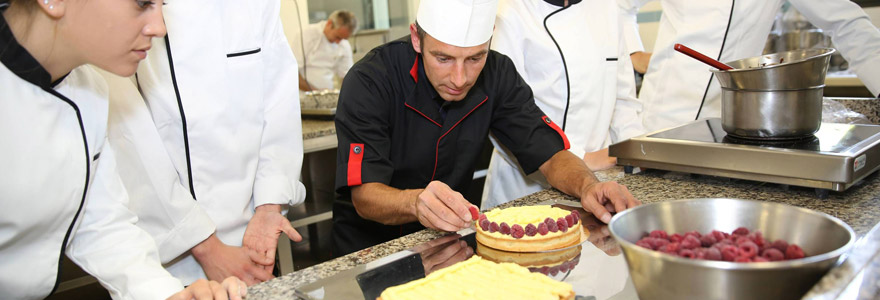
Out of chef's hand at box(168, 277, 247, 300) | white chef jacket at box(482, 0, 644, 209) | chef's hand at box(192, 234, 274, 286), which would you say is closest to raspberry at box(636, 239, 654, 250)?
chef's hand at box(168, 277, 247, 300)

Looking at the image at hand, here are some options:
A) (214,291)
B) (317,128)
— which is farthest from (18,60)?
(317,128)

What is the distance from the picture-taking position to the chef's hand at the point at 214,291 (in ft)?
3.38

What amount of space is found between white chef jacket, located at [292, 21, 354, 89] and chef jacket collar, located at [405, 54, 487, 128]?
3.45m

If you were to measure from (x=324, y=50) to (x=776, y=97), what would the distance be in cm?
425

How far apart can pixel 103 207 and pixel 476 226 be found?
2.35 feet

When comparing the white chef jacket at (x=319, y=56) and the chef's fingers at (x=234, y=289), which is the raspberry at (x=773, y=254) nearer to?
the chef's fingers at (x=234, y=289)

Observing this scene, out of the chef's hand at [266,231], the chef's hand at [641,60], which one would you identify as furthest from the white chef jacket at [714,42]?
the chef's hand at [266,231]

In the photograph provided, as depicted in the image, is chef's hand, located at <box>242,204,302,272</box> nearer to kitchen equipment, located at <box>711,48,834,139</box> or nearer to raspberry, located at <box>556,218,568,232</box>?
raspberry, located at <box>556,218,568,232</box>

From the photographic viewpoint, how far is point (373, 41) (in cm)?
533

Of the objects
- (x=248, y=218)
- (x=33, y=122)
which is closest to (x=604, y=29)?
(x=248, y=218)

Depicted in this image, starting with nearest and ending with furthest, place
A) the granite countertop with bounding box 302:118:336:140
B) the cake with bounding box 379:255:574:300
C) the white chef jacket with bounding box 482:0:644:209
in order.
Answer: the cake with bounding box 379:255:574:300, the white chef jacket with bounding box 482:0:644:209, the granite countertop with bounding box 302:118:336:140

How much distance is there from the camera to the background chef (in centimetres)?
502

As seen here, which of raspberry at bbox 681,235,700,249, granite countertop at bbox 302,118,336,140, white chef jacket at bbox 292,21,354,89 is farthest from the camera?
white chef jacket at bbox 292,21,354,89

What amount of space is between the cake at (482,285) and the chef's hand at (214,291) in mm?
243
